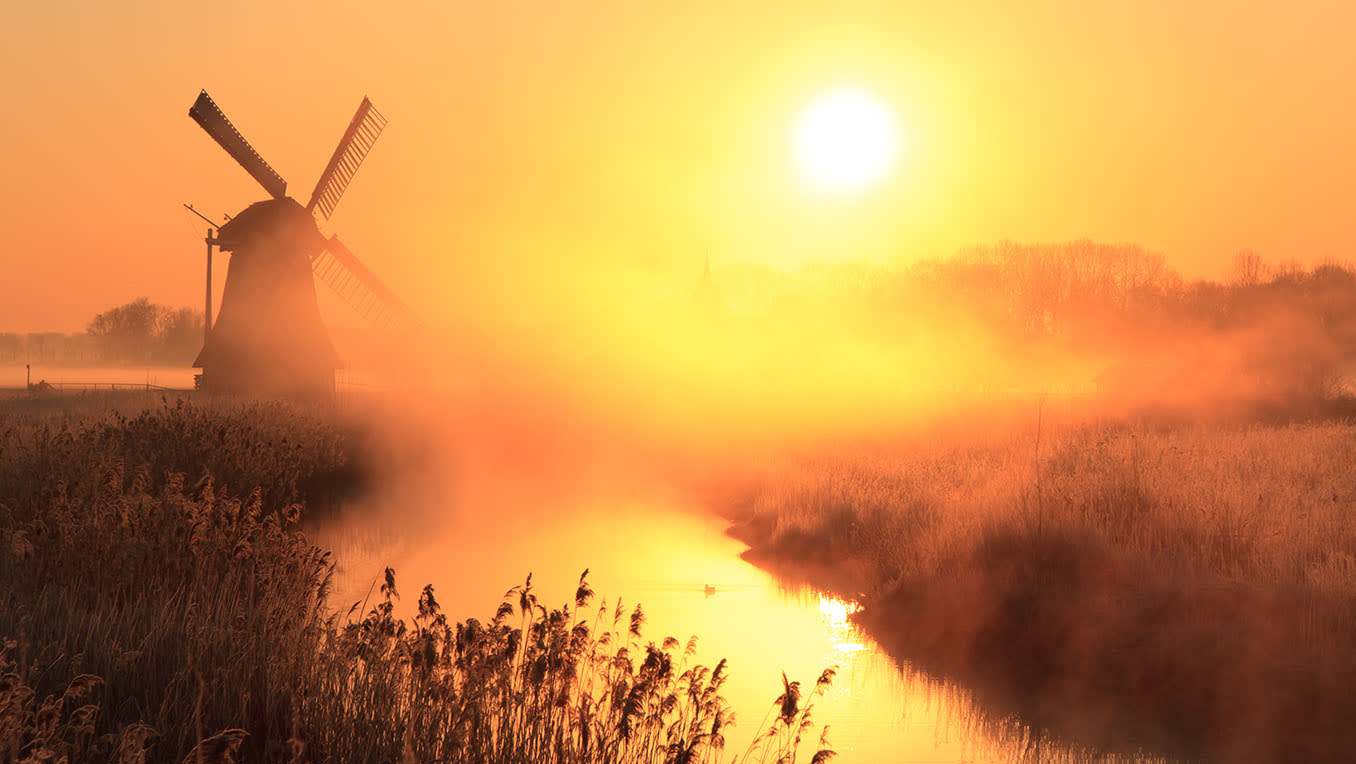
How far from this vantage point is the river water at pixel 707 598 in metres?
9.42

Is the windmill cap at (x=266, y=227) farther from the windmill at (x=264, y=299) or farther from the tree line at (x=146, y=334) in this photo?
the tree line at (x=146, y=334)

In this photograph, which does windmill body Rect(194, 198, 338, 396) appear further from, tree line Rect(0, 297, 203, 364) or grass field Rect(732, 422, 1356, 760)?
tree line Rect(0, 297, 203, 364)

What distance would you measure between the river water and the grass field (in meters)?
0.69

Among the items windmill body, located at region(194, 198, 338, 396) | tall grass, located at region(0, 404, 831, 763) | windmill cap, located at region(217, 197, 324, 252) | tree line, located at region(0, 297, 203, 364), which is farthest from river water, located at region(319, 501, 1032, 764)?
tree line, located at region(0, 297, 203, 364)

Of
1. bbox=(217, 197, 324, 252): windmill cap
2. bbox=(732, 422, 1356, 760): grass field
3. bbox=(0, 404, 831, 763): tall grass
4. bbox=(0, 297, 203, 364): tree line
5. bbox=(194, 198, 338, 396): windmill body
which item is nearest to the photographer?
bbox=(0, 404, 831, 763): tall grass

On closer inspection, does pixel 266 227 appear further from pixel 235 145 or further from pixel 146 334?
pixel 146 334

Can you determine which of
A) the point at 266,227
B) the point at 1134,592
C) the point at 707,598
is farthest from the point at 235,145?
the point at 1134,592

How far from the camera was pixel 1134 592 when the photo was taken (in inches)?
440

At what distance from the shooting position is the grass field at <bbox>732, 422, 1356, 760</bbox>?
9383 mm

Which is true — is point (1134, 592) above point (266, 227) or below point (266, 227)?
below

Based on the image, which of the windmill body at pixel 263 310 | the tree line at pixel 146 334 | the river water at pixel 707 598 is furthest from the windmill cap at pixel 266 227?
the tree line at pixel 146 334

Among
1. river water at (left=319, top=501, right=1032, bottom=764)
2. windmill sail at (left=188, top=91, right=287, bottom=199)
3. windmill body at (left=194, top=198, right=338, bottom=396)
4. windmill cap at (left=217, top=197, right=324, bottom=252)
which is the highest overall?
windmill sail at (left=188, top=91, right=287, bottom=199)

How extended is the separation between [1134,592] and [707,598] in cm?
540

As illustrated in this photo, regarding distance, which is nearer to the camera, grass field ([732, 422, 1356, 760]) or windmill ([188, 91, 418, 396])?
grass field ([732, 422, 1356, 760])
